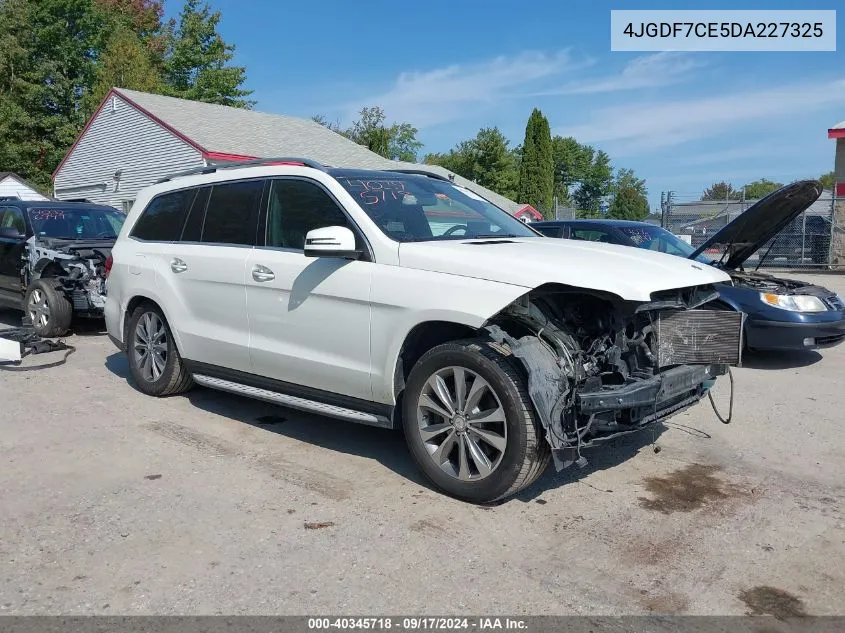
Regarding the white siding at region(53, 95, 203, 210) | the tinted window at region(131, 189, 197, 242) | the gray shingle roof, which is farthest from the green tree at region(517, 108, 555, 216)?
the tinted window at region(131, 189, 197, 242)

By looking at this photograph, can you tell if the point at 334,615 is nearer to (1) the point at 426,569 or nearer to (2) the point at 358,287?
(1) the point at 426,569

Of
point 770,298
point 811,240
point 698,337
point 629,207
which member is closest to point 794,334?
point 770,298

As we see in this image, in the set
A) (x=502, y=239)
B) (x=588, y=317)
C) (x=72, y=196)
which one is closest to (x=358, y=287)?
(x=502, y=239)

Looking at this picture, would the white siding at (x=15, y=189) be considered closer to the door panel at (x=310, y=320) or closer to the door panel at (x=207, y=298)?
the door panel at (x=207, y=298)

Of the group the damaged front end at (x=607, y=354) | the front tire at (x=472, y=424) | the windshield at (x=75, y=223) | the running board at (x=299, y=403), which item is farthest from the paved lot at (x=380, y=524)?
the windshield at (x=75, y=223)

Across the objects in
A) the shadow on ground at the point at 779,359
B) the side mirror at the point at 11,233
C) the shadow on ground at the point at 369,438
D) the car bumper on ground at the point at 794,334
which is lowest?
the shadow on ground at the point at 369,438

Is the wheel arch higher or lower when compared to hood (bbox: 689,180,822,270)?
lower

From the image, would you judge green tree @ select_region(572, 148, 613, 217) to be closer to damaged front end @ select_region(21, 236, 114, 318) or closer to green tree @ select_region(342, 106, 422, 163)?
green tree @ select_region(342, 106, 422, 163)

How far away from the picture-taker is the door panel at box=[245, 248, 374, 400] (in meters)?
4.42

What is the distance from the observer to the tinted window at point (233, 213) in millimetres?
5246

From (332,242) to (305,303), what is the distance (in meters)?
0.58

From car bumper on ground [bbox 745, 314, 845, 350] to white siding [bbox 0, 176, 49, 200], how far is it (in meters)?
30.2

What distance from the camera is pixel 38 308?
917 centimetres

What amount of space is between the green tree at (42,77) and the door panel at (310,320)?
38.1m
